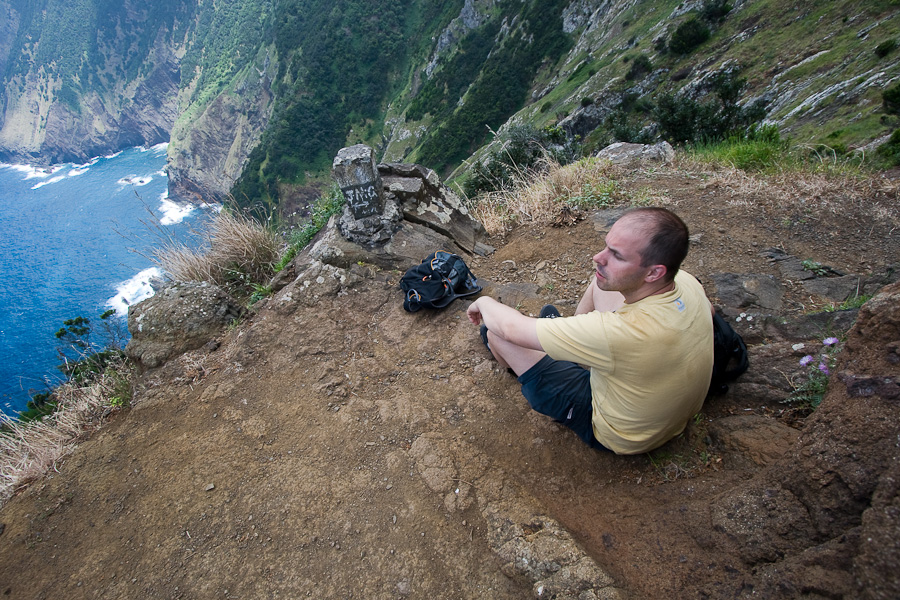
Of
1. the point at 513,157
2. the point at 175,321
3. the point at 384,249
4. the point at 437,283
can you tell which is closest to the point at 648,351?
the point at 437,283

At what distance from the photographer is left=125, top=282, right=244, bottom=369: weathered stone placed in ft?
13.0

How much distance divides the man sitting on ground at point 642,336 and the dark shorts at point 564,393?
5.7 inches

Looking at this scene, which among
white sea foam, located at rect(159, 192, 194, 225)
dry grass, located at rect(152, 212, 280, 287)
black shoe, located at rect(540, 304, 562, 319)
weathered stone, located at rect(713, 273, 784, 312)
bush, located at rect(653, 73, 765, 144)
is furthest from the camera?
white sea foam, located at rect(159, 192, 194, 225)

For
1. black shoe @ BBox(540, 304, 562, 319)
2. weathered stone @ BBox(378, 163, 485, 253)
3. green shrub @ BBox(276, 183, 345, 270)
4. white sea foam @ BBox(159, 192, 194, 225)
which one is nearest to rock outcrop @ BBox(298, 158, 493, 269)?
weathered stone @ BBox(378, 163, 485, 253)

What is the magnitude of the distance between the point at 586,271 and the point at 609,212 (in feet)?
3.90

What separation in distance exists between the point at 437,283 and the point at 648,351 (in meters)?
2.34

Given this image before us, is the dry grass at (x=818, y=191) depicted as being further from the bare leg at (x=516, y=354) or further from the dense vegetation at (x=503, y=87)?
the dense vegetation at (x=503, y=87)

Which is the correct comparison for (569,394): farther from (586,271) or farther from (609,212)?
(609,212)

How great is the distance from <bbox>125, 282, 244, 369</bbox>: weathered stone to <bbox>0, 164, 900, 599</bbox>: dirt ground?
0.79ft

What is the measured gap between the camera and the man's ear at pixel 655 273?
1.70 metres

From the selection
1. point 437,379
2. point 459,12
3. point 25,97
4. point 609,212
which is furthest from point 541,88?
point 25,97

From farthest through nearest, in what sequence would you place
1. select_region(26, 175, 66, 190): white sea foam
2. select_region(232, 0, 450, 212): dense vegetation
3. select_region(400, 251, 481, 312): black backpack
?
select_region(26, 175, 66, 190): white sea foam, select_region(232, 0, 450, 212): dense vegetation, select_region(400, 251, 481, 312): black backpack

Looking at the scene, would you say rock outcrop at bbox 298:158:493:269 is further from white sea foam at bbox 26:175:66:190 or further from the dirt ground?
white sea foam at bbox 26:175:66:190

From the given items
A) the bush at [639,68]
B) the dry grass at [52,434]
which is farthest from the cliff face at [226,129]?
the dry grass at [52,434]
